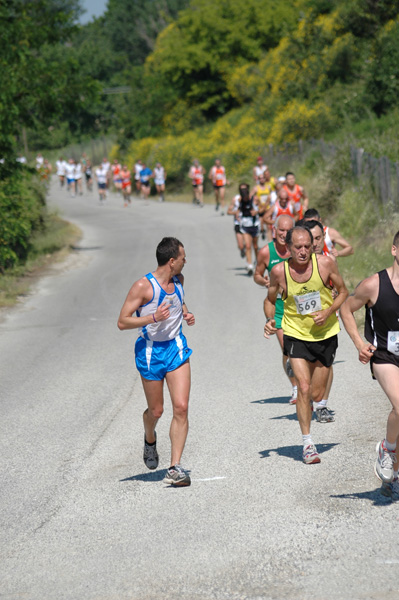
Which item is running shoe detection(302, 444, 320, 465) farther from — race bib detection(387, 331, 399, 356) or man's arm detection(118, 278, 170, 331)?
man's arm detection(118, 278, 170, 331)

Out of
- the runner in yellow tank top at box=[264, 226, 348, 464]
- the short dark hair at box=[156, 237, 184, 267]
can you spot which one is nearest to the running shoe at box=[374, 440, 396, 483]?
the runner in yellow tank top at box=[264, 226, 348, 464]

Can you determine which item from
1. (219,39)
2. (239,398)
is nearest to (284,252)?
(239,398)

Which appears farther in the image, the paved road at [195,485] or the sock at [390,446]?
the sock at [390,446]

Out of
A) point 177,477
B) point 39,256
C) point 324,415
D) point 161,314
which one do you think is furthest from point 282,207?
point 39,256

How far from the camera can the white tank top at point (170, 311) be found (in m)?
7.05

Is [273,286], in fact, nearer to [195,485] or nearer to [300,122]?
[195,485]

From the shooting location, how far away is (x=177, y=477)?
698cm

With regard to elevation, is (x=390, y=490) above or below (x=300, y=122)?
below

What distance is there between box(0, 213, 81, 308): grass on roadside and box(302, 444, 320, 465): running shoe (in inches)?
472

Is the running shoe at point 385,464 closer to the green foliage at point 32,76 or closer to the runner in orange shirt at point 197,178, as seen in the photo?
the green foliage at point 32,76

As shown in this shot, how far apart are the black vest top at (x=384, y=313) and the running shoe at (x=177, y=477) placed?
177cm

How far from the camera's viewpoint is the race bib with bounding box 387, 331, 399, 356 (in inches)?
243

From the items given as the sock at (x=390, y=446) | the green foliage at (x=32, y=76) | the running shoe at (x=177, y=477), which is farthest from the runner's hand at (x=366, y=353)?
the green foliage at (x=32, y=76)

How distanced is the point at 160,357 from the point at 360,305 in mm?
1661
